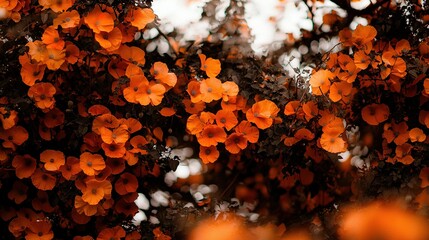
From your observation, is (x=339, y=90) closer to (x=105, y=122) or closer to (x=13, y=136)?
(x=105, y=122)

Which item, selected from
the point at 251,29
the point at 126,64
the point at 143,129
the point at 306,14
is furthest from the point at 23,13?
the point at 306,14

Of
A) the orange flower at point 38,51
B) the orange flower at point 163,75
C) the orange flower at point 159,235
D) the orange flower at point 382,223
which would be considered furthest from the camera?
the orange flower at point 159,235

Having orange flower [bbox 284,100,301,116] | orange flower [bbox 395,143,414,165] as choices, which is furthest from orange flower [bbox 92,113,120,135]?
orange flower [bbox 395,143,414,165]

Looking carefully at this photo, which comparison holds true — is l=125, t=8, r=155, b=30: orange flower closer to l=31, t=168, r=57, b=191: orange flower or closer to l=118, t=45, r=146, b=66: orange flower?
l=118, t=45, r=146, b=66: orange flower

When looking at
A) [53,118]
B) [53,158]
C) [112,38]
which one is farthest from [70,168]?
[112,38]

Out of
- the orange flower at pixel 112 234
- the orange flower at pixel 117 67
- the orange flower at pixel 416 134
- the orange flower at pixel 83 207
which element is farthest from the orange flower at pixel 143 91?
the orange flower at pixel 416 134

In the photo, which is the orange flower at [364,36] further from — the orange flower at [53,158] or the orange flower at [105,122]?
the orange flower at [53,158]
